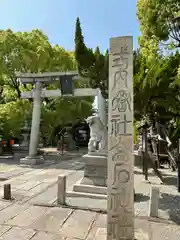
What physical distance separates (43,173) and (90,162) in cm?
396

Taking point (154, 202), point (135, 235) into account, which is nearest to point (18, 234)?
point (135, 235)

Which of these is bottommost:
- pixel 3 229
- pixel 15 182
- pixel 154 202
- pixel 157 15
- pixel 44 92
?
pixel 15 182

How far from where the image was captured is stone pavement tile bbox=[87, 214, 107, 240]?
421 cm

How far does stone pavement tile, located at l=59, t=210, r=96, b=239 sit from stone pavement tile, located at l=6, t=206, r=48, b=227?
2.33 feet

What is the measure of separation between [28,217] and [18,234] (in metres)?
0.84

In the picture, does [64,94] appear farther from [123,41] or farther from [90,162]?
[123,41]

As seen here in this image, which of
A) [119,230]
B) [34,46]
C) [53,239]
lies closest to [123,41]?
[119,230]

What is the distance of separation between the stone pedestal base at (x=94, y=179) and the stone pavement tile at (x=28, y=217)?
1.44 metres

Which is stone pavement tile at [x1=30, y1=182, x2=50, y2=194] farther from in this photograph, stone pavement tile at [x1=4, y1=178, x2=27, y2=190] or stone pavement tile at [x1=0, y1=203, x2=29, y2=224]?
stone pavement tile at [x1=0, y1=203, x2=29, y2=224]

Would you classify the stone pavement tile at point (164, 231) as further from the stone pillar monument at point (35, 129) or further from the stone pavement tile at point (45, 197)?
the stone pillar monument at point (35, 129)

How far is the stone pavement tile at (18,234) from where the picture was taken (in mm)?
4020

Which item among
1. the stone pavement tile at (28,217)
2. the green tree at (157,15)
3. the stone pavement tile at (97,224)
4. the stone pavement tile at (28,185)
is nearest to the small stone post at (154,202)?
the stone pavement tile at (97,224)

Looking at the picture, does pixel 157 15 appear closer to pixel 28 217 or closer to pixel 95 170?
pixel 95 170

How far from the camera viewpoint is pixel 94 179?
23.1 feet
